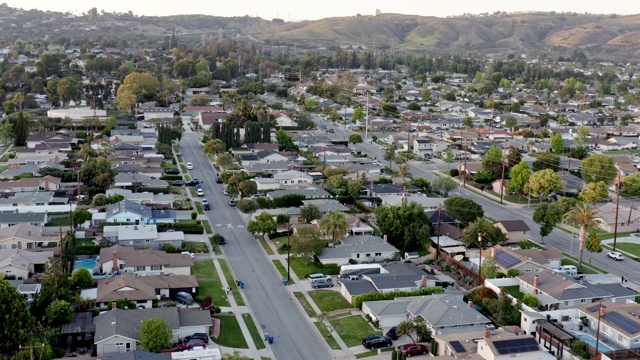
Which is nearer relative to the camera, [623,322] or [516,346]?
[516,346]

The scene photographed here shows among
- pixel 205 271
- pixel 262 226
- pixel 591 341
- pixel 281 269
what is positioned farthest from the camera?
pixel 262 226

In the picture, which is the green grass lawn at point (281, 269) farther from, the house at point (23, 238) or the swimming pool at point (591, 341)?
the swimming pool at point (591, 341)

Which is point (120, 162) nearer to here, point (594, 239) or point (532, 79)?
point (594, 239)

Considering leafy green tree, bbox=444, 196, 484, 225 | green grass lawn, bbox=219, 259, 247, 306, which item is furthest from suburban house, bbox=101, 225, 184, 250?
leafy green tree, bbox=444, 196, 484, 225

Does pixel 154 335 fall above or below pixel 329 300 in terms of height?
above

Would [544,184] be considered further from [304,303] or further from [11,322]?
[11,322]

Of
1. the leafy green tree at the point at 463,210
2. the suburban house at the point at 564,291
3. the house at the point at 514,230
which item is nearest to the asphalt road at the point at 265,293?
the suburban house at the point at 564,291

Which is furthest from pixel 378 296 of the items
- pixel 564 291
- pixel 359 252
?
pixel 564 291
